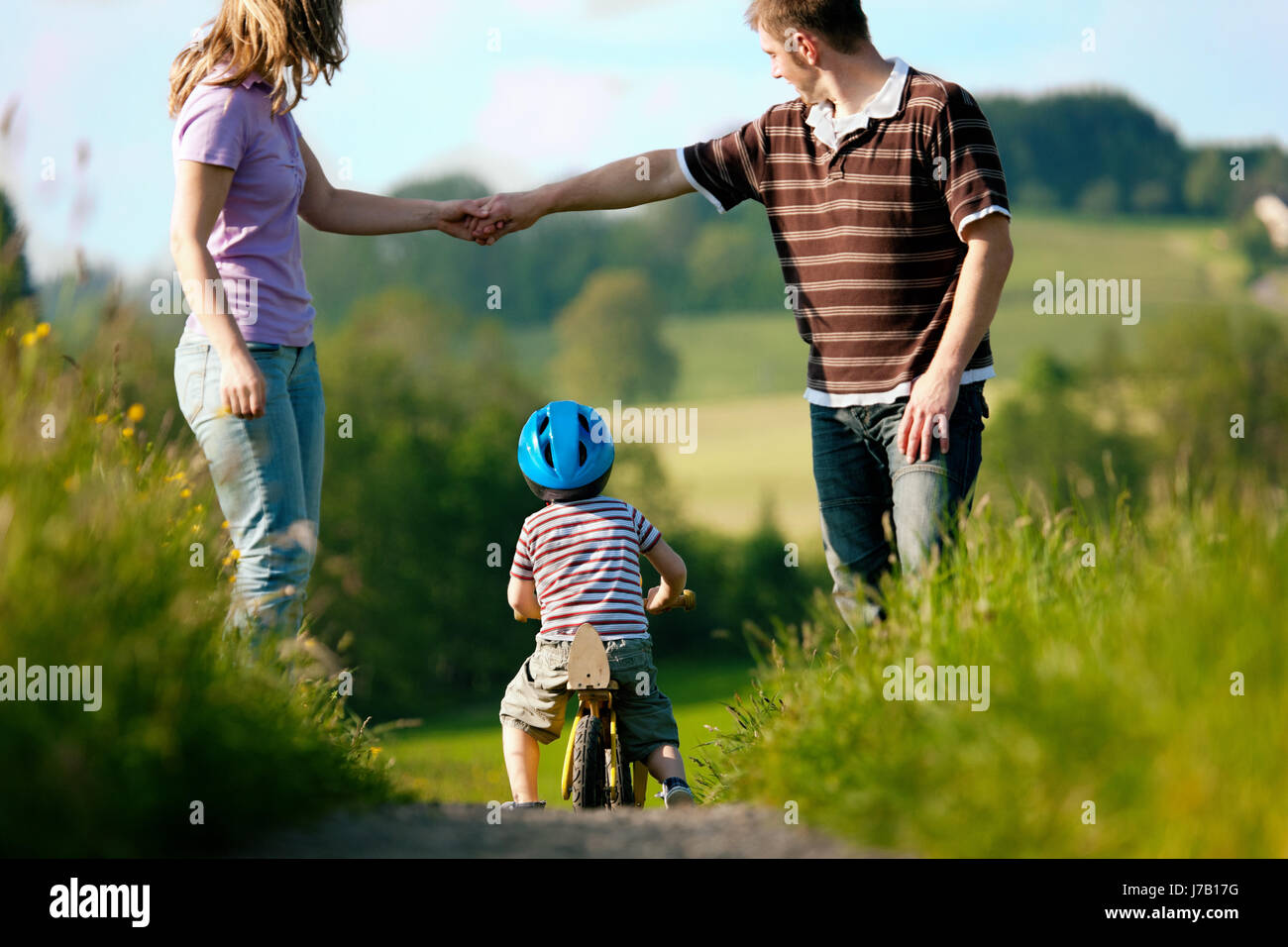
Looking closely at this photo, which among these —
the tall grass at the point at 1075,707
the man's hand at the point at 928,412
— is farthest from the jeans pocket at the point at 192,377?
the man's hand at the point at 928,412

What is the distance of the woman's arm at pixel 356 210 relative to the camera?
446 centimetres

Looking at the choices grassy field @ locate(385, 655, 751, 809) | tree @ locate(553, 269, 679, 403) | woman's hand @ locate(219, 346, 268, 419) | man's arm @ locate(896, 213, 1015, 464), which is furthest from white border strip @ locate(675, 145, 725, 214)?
tree @ locate(553, 269, 679, 403)

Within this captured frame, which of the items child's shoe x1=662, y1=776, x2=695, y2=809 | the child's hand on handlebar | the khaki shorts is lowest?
child's shoe x1=662, y1=776, x2=695, y2=809

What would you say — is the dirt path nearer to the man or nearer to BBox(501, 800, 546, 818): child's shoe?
BBox(501, 800, 546, 818): child's shoe

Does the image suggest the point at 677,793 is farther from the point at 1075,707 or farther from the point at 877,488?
the point at 1075,707

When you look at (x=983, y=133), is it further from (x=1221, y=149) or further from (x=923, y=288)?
(x=1221, y=149)

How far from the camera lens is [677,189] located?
4.46 meters

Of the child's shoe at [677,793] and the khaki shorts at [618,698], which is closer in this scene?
the child's shoe at [677,793]

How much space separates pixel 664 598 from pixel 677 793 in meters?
0.71

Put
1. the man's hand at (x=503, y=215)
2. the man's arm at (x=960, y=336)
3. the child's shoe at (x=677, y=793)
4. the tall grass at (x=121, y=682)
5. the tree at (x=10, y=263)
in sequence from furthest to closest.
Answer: the man's hand at (x=503, y=215) < the child's shoe at (x=677, y=793) < the man's arm at (x=960, y=336) < the tree at (x=10, y=263) < the tall grass at (x=121, y=682)

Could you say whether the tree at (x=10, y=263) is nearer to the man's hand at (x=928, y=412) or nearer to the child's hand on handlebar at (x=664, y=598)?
the child's hand on handlebar at (x=664, y=598)

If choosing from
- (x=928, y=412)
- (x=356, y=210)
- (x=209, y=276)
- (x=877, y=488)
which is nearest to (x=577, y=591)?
(x=877, y=488)

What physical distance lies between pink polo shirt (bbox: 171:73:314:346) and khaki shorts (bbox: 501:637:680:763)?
133 cm

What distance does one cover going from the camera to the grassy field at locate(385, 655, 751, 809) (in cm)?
2811
